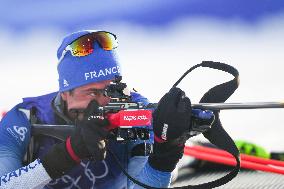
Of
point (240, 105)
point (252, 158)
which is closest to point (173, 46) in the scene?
point (252, 158)

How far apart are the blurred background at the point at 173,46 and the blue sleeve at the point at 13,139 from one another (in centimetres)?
576

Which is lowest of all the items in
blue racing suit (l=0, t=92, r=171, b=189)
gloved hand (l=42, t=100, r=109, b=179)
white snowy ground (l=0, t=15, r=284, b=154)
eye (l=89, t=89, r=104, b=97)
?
white snowy ground (l=0, t=15, r=284, b=154)

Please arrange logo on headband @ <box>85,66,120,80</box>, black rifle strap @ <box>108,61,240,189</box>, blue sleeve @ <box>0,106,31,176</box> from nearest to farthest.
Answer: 1. black rifle strap @ <box>108,61,240,189</box>
2. blue sleeve @ <box>0,106,31,176</box>
3. logo on headband @ <box>85,66,120,80</box>

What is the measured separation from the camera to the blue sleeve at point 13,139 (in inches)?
166

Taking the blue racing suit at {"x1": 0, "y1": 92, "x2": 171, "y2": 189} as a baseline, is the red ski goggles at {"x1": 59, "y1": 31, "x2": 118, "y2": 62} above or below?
above

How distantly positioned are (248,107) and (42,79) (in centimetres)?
Answer: 1175

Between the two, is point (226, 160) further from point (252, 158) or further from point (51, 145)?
point (51, 145)

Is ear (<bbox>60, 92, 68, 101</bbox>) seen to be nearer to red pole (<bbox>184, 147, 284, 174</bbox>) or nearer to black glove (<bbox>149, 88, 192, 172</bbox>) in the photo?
black glove (<bbox>149, 88, 192, 172</bbox>)

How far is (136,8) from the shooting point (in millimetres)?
12141

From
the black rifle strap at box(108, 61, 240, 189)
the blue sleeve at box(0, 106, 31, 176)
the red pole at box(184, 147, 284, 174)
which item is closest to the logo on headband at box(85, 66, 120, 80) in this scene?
the blue sleeve at box(0, 106, 31, 176)

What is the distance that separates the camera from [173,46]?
15.6m

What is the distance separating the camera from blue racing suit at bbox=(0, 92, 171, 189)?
170 inches

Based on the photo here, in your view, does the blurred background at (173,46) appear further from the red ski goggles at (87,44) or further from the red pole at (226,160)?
the red ski goggles at (87,44)

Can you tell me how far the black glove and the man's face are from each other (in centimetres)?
77
